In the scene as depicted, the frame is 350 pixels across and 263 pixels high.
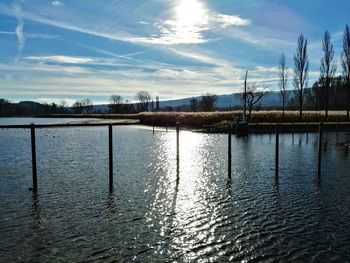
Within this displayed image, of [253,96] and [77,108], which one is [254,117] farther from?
[77,108]

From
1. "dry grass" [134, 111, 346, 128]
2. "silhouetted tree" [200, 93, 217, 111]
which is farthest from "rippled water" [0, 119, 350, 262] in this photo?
"silhouetted tree" [200, 93, 217, 111]

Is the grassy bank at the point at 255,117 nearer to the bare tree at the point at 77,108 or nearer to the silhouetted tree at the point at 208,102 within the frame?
the silhouetted tree at the point at 208,102

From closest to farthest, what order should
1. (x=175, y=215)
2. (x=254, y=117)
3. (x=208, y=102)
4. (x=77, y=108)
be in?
(x=175, y=215), (x=254, y=117), (x=208, y=102), (x=77, y=108)

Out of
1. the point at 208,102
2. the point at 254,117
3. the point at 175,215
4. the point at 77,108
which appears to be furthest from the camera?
the point at 77,108

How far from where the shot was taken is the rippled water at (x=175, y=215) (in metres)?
8.27

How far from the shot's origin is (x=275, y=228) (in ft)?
32.2

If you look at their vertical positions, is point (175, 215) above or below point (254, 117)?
below

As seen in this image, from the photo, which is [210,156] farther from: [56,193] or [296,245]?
[296,245]

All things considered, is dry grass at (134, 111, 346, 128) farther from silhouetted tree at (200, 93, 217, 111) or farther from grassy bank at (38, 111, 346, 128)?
silhouetted tree at (200, 93, 217, 111)

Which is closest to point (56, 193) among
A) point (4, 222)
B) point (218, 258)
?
point (4, 222)

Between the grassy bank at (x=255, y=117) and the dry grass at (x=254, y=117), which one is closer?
the grassy bank at (x=255, y=117)

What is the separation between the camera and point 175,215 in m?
11.2

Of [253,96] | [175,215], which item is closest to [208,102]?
[253,96]

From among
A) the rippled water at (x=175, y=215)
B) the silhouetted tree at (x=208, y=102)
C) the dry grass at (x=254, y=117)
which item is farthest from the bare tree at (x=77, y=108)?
the rippled water at (x=175, y=215)
